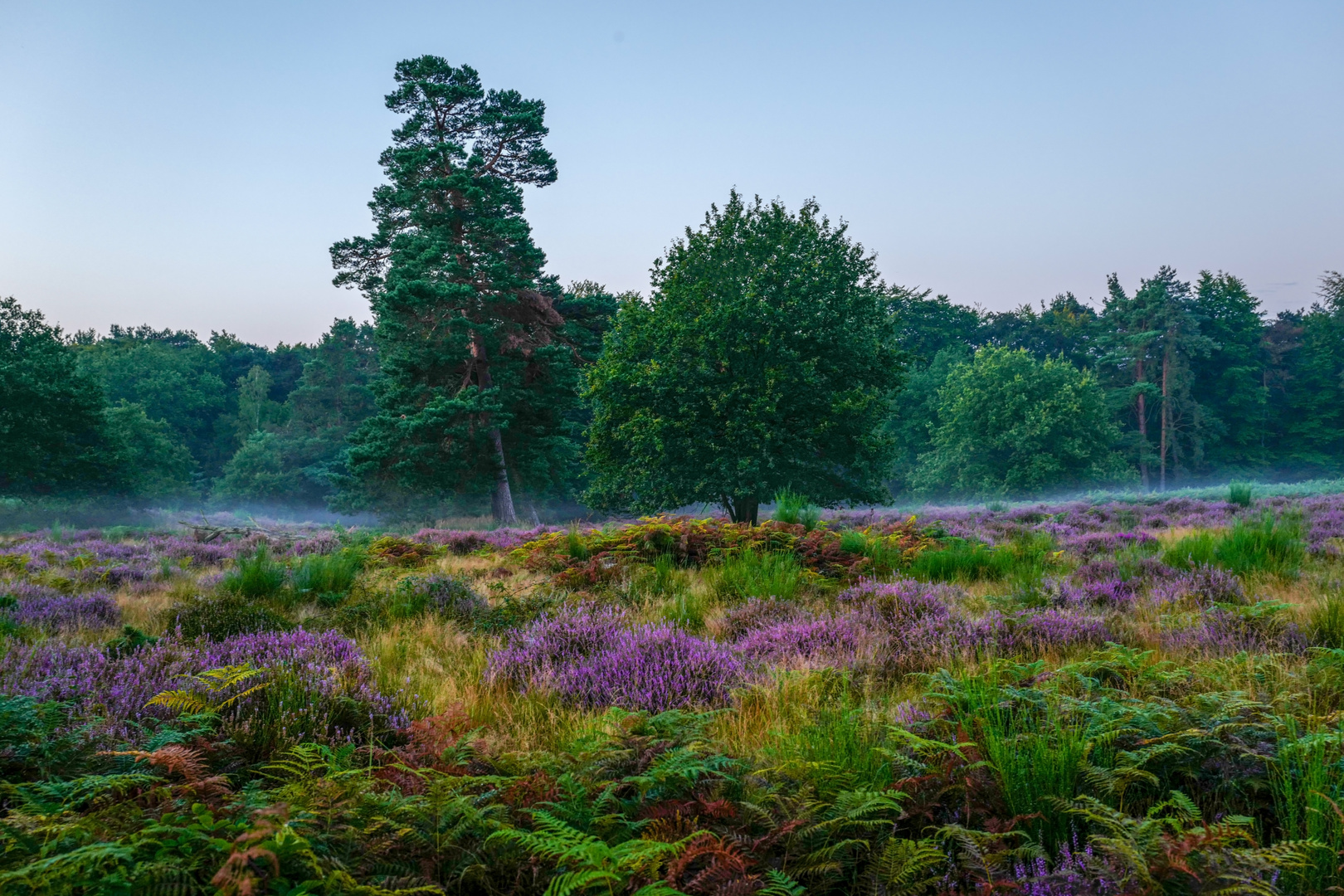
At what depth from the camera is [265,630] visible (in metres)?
4.71

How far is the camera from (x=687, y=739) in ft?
8.61

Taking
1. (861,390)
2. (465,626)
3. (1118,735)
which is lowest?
(465,626)

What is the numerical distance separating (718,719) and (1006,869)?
143cm

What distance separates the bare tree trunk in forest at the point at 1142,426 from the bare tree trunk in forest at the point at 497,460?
46831mm

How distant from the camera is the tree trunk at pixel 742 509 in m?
16.4

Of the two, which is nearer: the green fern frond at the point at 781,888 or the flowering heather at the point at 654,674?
the green fern frond at the point at 781,888

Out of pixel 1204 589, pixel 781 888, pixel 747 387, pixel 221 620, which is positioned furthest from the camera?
pixel 747 387

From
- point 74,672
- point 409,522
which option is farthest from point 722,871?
point 409,522

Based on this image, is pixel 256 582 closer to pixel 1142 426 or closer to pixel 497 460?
pixel 497 460

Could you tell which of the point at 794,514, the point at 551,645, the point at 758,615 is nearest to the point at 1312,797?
the point at 758,615

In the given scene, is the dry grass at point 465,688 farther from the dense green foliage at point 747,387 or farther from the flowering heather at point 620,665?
the dense green foliage at point 747,387

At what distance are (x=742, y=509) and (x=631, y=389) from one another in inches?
167

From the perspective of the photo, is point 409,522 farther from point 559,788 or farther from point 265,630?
point 559,788

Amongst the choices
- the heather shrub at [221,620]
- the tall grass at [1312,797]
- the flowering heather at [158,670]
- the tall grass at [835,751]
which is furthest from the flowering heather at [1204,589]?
the heather shrub at [221,620]
